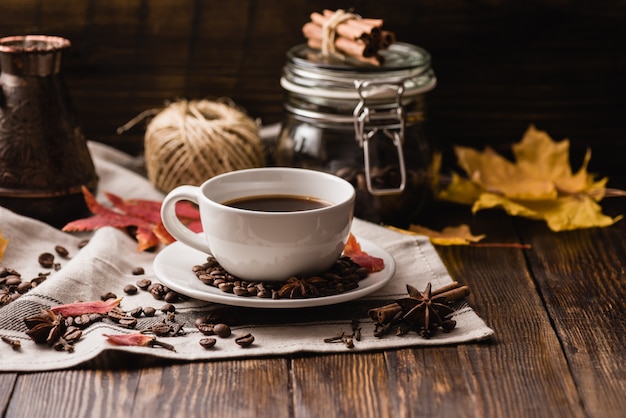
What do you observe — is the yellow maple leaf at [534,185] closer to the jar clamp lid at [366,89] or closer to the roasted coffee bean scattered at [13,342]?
the jar clamp lid at [366,89]

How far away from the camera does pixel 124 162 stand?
6.38ft

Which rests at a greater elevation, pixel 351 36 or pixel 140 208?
pixel 351 36

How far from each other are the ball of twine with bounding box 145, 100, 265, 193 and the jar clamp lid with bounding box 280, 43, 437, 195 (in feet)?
0.45

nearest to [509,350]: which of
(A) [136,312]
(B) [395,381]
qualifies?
(B) [395,381]

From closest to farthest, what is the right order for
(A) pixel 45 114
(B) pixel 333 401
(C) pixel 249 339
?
(B) pixel 333 401 < (C) pixel 249 339 < (A) pixel 45 114

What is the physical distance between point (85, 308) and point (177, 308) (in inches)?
5.2

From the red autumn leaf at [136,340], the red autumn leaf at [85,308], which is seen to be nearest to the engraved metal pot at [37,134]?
the red autumn leaf at [85,308]

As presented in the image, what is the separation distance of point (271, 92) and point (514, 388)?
1.11m

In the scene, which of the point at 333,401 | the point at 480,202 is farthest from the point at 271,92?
the point at 333,401

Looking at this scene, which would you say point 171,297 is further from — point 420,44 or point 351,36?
point 420,44

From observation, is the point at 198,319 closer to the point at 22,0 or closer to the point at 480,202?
the point at 480,202

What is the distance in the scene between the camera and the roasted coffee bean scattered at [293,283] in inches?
46.8

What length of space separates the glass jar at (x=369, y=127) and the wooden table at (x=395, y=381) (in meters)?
0.39

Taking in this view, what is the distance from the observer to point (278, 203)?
1.34 meters
